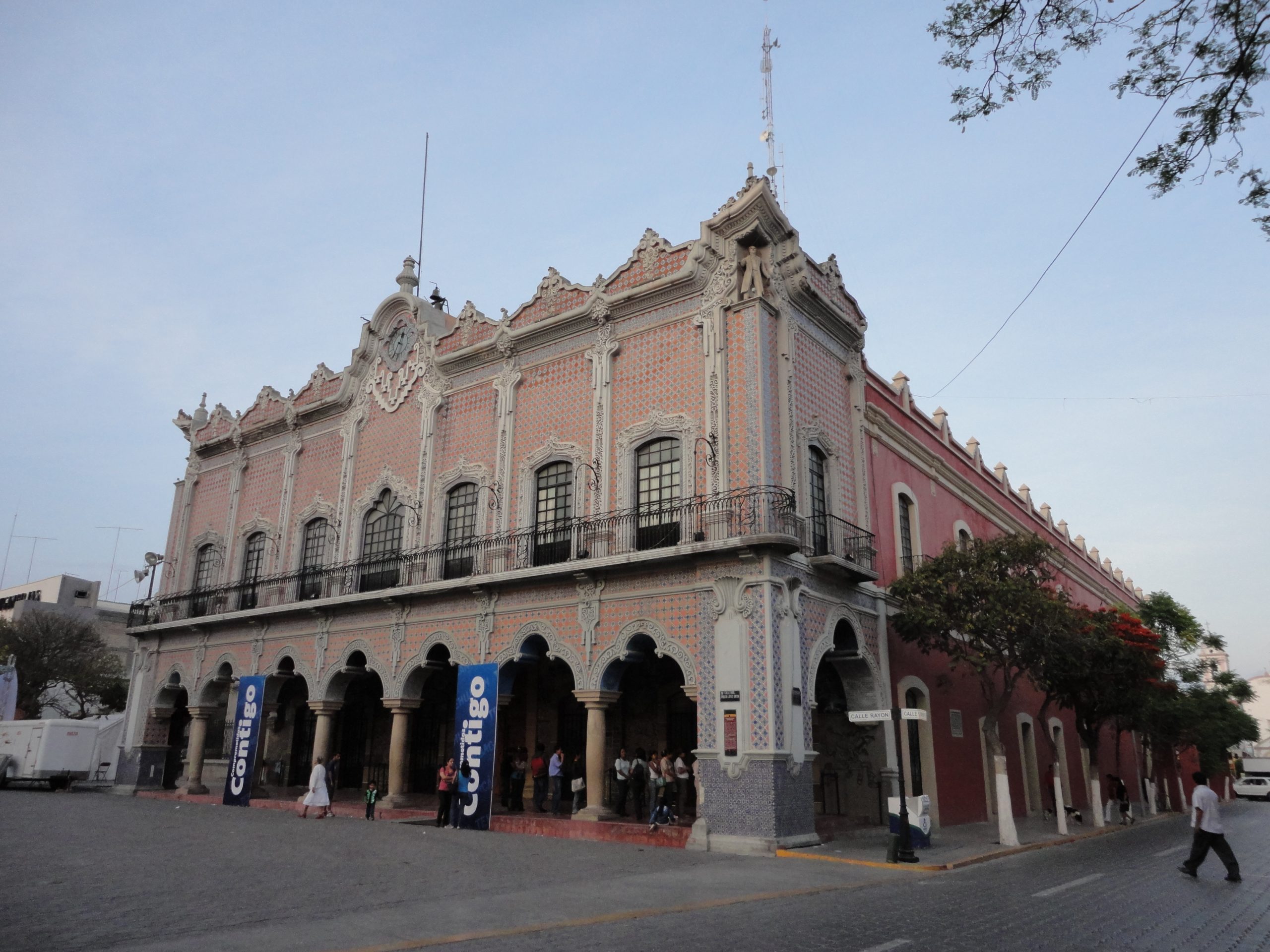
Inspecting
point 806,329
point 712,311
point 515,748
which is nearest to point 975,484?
point 806,329

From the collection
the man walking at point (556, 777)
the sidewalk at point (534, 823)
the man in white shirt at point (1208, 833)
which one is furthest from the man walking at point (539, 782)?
the man in white shirt at point (1208, 833)

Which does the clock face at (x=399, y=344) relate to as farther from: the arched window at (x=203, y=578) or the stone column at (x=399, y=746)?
the arched window at (x=203, y=578)

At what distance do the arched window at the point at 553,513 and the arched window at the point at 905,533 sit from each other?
25.5 feet

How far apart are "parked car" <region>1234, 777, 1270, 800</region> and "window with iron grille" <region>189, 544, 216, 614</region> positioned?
182ft

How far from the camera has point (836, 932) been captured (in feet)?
25.5

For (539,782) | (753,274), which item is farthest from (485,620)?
(753,274)

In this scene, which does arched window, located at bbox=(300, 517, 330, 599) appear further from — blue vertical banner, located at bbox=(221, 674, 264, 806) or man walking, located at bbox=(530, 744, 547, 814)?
man walking, located at bbox=(530, 744, 547, 814)

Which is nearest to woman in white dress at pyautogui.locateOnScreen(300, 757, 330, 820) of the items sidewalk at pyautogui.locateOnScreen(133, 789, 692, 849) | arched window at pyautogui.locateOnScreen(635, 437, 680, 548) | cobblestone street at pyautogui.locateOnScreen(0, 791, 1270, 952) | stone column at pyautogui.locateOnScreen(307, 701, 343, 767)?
sidewalk at pyautogui.locateOnScreen(133, 789, 692, 849)

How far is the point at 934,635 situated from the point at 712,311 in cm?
833

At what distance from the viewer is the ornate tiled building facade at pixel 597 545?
52.5 feet

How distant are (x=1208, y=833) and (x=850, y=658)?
7430mm

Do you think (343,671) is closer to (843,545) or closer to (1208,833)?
(843,545)

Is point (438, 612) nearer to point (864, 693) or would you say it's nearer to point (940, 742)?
point (864, 693)

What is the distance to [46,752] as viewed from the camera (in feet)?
92.9
